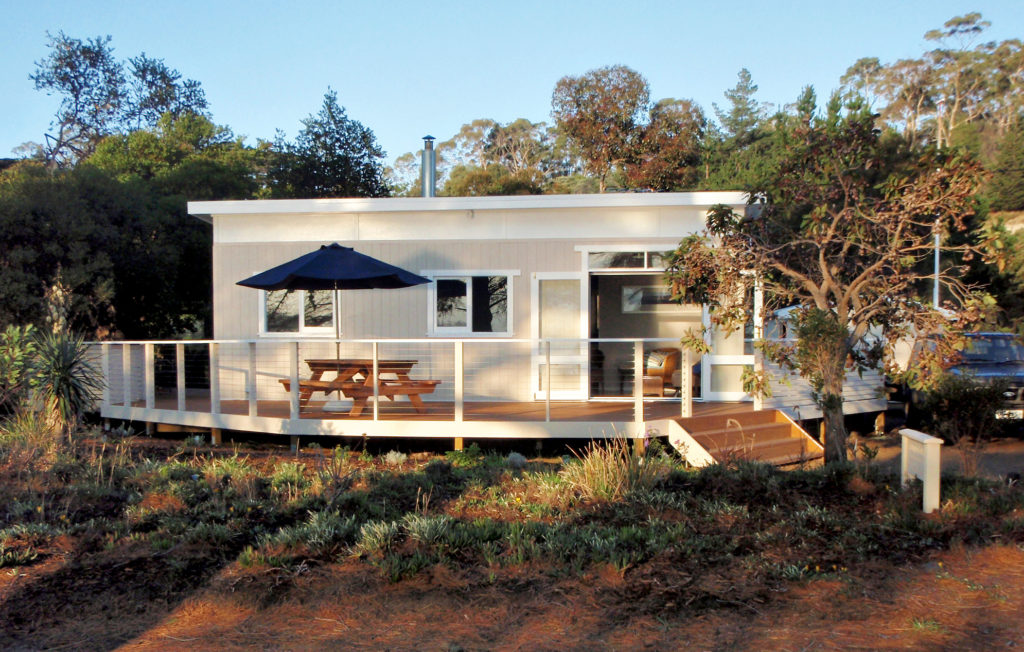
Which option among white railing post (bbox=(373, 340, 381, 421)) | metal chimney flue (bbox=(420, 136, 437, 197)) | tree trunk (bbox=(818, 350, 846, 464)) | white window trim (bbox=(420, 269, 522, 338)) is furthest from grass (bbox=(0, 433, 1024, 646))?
metal chimney flue (bbox=(420, 136, 437, 197))

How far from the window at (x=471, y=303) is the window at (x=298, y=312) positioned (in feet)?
5.16

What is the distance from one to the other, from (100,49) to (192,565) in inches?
1483

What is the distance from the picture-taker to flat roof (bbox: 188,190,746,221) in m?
11.1

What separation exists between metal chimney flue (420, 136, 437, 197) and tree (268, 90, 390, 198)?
556 inches

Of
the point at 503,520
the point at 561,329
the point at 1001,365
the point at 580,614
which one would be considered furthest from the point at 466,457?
the point at 1001,365

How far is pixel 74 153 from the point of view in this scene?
35.8 metres

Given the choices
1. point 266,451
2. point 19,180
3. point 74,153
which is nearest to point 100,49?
point 74,153

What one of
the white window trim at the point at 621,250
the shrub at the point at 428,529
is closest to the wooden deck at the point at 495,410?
the white window trim at the point at 621,250

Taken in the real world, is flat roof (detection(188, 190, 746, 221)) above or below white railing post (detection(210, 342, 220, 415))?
above

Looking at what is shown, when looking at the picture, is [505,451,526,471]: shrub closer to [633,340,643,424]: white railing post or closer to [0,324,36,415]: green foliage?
[633,340,643,424]: white railing post

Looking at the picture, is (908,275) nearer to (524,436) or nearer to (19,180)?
(524,436)

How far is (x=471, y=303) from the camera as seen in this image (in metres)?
11.9

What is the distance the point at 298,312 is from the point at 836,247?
735cm

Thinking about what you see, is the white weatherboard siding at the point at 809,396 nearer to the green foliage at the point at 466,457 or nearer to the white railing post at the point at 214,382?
the green foliage at the point at 466,457
